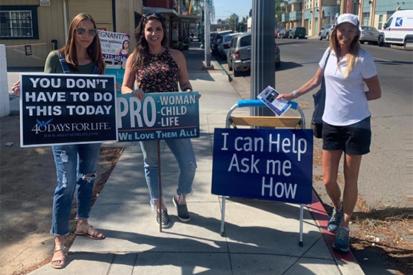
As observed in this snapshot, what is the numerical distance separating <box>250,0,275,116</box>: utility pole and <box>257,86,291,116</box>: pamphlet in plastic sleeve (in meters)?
1.12

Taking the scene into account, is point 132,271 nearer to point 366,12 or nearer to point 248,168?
point 248,168

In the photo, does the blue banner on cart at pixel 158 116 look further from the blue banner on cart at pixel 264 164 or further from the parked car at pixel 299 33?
the parked car at pixel 299 33

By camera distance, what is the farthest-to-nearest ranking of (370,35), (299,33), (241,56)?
(299,33)
(370,35)
(241,56)

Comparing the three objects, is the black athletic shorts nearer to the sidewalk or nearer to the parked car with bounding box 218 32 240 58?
the sidewalk

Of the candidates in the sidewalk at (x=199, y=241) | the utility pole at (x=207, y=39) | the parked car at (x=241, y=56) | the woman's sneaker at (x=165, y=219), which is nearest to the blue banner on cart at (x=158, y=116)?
the woman's sneaker at (x=165, y=219)

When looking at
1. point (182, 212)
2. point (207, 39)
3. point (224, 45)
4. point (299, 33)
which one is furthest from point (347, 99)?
point (299, 33)

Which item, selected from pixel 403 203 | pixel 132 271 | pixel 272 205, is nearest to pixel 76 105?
pixel 132 271

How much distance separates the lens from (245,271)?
3.69m

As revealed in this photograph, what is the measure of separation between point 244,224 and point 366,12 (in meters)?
59.3

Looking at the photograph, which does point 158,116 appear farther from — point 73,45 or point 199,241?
point 199,241

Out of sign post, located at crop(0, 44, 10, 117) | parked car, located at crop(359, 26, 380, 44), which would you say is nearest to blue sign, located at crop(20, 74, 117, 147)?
sign post, located at crop(0, 44, 10, 117)

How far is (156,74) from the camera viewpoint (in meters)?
4.14

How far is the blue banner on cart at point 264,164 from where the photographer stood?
4.01 m

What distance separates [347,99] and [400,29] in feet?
109
